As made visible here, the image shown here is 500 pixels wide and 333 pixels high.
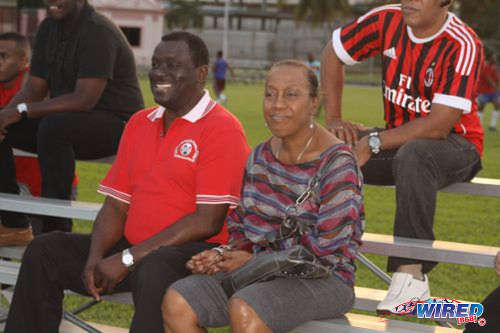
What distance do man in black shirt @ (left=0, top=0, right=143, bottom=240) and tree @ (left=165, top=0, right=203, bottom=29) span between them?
60.9 metres

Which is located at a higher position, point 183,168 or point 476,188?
point 183,168

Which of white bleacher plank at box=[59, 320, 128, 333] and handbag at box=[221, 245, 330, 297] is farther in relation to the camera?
white bleacher plank at box=[59, 320, 128, 333]

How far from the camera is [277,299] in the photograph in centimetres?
314

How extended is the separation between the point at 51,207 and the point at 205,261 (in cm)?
138

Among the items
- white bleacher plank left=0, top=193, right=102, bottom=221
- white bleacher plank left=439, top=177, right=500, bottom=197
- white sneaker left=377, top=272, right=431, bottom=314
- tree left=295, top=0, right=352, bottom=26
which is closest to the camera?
white sneaker left=377, top=272, right=431, bottom=314

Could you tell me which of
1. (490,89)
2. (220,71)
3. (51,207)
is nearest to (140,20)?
(220,71)

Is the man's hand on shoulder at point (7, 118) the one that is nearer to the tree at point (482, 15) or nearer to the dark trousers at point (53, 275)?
the dark trousers at point (53, 275)

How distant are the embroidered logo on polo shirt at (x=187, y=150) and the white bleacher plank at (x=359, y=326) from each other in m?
0.82

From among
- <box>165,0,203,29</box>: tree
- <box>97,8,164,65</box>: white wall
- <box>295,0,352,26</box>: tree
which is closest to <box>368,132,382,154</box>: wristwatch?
<box>97,8,164,65</box>: white wall

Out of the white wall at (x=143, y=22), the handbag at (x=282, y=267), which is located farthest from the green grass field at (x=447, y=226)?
the white wall at (x=143, y=22)

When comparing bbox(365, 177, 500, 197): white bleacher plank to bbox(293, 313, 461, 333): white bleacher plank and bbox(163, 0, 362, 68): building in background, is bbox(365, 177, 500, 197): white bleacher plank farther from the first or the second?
bbox(163, 0, 362, 68): building in background

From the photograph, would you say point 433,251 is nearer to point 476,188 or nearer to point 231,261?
point 476,188

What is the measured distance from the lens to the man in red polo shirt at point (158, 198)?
367cm

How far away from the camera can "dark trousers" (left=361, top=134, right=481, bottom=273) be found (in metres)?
3.73
